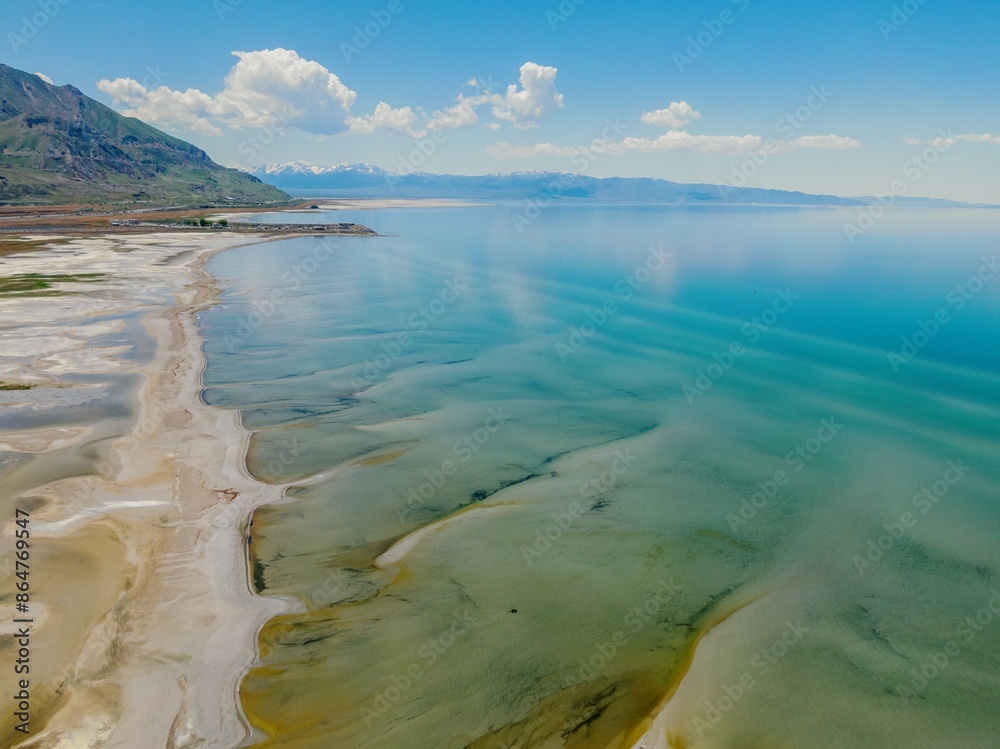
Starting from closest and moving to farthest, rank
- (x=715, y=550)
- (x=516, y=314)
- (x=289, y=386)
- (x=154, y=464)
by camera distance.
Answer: (x=715, y=550) → (x=154, y=464) → (x=289, y=386) → (x=516, y=314)

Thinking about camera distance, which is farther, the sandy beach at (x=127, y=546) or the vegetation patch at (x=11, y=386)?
the vegetation patch at (x=11, y=386)

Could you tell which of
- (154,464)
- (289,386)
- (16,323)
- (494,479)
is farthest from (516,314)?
(16,323)

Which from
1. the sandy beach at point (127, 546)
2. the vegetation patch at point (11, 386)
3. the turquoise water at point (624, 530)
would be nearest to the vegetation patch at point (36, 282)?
the sandy beach at point (127, 546)

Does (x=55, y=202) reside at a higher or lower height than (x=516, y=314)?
higher

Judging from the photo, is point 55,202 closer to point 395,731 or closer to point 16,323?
point 16,323

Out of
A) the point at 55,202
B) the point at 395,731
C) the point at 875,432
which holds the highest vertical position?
the point at 55,202

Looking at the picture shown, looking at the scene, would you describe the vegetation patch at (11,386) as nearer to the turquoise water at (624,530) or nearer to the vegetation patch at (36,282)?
the turquoise water at (624,530)
